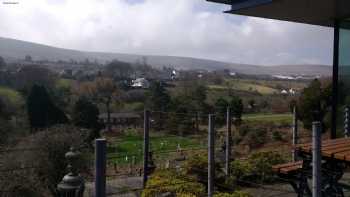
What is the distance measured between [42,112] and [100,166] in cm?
2943

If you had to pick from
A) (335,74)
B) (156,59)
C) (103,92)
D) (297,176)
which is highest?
(156,59)

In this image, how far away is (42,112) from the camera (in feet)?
100

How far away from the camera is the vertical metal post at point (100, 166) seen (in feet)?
7.30

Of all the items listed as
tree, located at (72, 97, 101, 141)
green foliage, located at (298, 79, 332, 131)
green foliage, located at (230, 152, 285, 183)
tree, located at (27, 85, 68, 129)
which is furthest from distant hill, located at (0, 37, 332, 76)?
green foliage, located at (230, 152, 285, 183)

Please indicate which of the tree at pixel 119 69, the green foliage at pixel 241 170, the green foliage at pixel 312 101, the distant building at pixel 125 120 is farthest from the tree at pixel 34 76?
the green foliage at pixel 241 170

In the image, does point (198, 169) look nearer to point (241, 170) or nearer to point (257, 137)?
point (241, 170)

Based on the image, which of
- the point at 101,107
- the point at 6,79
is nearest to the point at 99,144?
the point at 101,107

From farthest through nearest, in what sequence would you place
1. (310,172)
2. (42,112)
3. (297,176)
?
(42,112), (297,176), (310,172)

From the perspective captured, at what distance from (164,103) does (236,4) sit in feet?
96.5

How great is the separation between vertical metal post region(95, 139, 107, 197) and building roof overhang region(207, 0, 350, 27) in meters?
3.93

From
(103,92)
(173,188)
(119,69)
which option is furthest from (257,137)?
(119,69)

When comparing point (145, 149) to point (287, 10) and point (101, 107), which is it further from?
point (101, 107)

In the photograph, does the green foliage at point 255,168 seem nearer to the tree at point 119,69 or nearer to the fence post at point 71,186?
the fence post at point 71,186

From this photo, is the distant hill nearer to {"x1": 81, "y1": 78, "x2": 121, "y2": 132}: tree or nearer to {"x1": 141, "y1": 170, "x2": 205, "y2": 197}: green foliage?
{"x1": 81, "y1": 78, "x2": 121, "y2": 132}: tree
